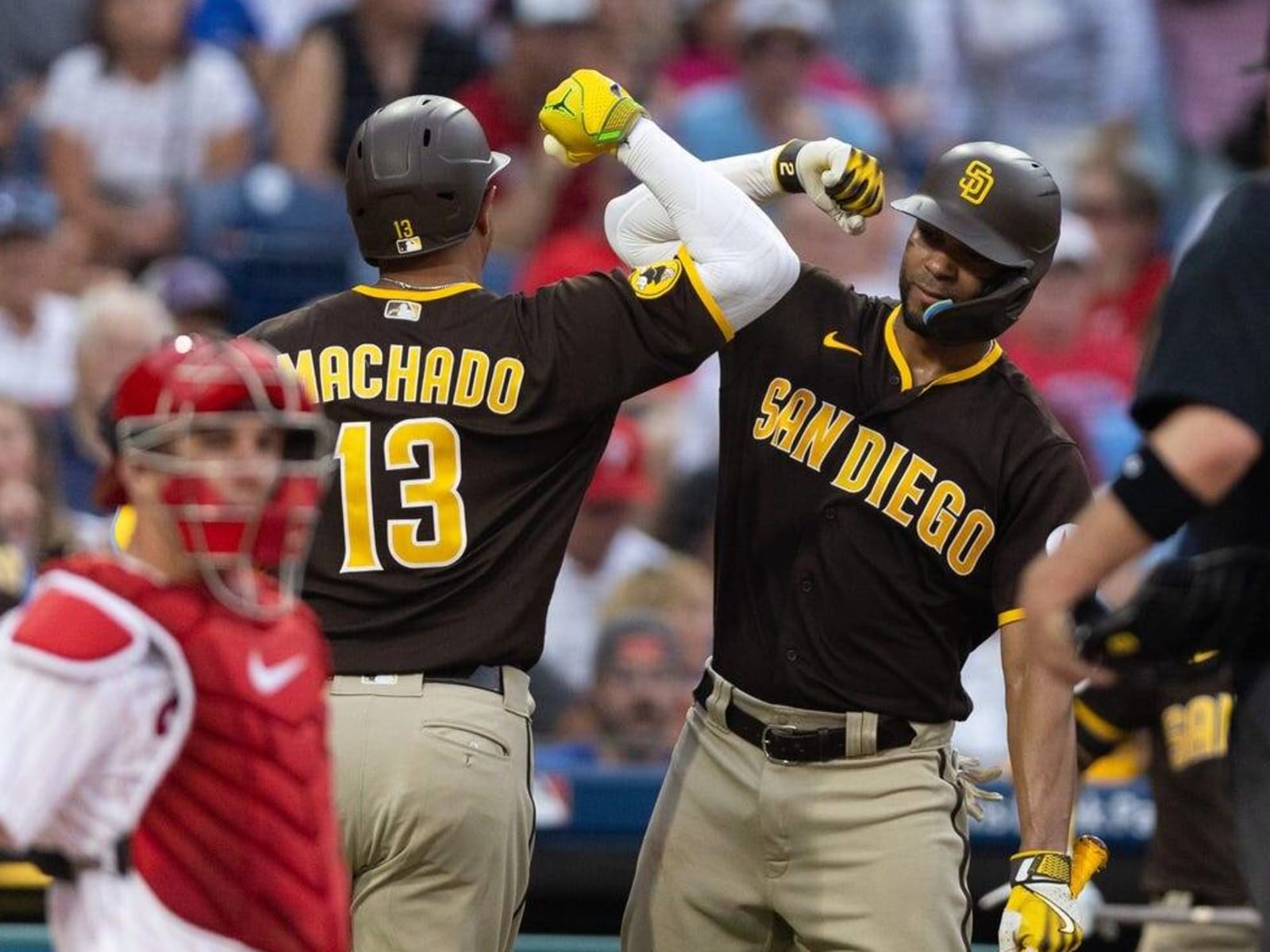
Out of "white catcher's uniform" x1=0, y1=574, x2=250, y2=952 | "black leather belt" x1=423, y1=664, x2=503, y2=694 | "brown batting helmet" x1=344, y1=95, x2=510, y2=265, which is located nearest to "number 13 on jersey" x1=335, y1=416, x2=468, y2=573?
"black leather belt" x1=423, y1=664, x2=503, y2=694

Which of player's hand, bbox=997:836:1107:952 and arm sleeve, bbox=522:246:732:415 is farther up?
arm sleeve, bbox=522:246:732:415

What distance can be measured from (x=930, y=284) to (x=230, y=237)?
480 cm

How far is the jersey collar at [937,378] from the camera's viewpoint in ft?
13.0

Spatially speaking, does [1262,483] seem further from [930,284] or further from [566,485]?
[566,485]

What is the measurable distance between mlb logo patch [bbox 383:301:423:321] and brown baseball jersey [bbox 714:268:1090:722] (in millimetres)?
724

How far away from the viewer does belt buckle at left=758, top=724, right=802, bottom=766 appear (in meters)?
3.92

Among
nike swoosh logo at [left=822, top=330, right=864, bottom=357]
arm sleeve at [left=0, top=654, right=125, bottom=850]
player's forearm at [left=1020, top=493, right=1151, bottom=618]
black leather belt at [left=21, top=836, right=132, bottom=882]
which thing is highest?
nike swoosh logo at [left=822, top=330, right=864, bottom=357]

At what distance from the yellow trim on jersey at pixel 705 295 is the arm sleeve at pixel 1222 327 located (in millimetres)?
1009

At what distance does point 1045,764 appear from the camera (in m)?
3.81

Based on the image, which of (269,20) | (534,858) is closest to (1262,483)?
(534,858)

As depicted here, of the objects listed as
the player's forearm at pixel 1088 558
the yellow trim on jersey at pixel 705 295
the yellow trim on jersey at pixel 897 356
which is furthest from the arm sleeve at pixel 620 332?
the player's forearm at pixel 1088 558

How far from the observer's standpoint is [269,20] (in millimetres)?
8539

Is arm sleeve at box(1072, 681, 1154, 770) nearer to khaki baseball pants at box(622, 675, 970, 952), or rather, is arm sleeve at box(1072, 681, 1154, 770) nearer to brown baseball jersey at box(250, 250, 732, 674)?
khaki baseball pants at box(622, 675, 970, 952)

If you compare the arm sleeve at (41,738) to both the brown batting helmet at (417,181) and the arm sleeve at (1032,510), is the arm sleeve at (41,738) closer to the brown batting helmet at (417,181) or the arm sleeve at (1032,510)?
the brown batting helmet at (417,181)
